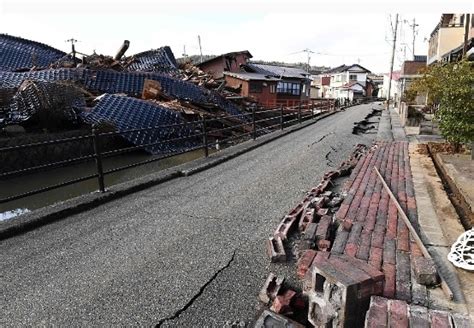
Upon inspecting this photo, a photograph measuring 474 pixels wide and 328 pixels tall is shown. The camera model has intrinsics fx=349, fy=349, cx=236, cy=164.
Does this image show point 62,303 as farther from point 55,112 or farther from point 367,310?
point 55,112

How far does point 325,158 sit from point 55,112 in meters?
10.0

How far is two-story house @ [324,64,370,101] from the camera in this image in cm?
6488

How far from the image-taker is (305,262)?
2902 mm

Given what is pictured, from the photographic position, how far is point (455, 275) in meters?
2.65

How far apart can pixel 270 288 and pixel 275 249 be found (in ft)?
2.11

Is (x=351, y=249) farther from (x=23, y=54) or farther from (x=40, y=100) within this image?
(x=23, y=54)

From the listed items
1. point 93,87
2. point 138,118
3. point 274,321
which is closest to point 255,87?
point 93,87

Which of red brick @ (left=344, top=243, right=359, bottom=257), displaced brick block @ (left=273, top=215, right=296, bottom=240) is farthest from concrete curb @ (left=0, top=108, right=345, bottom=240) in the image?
red brick @ (left=344, top=243, right=359, bottom=257)

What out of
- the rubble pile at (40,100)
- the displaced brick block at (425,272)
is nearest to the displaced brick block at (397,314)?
the displaced brick block at (425,272)

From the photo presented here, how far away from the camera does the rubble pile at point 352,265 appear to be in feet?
7.09

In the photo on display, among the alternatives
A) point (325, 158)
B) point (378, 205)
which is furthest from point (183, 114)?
point (378, 205)

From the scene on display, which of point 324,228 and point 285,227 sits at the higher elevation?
point 324,228

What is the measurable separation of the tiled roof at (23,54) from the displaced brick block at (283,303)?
2119 centimetres

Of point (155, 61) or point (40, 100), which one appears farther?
point (155, 61)
